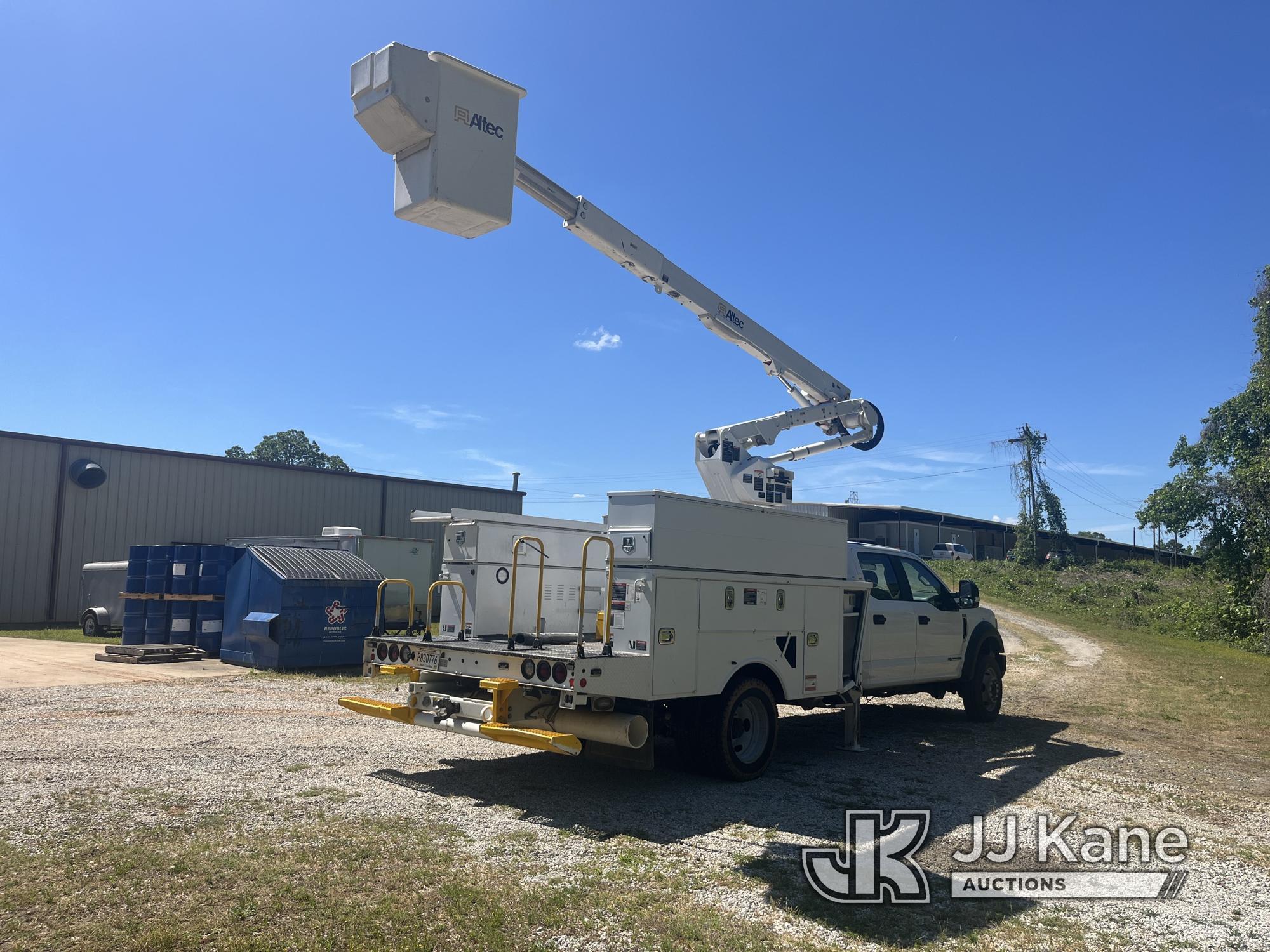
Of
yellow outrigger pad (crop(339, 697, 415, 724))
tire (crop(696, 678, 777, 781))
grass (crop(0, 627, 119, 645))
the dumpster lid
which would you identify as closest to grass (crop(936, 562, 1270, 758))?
tire (crop(696, 678, 777, 781))

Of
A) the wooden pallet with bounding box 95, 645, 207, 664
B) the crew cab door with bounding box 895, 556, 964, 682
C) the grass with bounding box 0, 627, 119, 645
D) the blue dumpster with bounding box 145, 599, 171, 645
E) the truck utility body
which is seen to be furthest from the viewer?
the grass with bounding box 0, 627, 119, 645

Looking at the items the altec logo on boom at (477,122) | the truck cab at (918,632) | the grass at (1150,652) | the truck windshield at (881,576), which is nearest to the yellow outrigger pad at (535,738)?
the truck cab at (918,632)

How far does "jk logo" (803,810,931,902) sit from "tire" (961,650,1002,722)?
4.88 m

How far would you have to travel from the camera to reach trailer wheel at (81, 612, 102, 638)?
67.2 ft

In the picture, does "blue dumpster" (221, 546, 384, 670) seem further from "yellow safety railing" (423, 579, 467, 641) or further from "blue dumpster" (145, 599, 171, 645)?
"yellow safety railing" (423, 579, 467, 641)

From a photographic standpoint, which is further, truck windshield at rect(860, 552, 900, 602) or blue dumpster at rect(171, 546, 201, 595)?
blue dumpster at rect(171, 546, 201, 595)

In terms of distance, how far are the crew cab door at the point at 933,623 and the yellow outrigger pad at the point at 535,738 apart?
203 inches

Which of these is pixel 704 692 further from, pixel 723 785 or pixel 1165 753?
pixel 1165 753

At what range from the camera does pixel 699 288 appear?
1092 cm

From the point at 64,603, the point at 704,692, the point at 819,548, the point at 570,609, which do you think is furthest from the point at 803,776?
the point at 64,603

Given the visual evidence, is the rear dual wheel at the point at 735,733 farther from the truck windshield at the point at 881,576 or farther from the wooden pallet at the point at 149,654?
the wooden pallet at the point at 149,654

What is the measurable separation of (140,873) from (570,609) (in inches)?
175

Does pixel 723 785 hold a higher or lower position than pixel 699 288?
lower

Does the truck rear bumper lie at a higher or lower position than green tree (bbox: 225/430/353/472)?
lower
